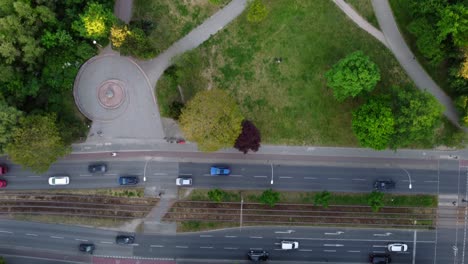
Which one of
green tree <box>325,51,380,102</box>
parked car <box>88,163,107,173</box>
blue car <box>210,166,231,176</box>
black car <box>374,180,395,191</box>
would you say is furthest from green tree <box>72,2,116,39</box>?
black car <box>374,180,395,191</box>

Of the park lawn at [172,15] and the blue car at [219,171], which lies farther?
the park lawn at [172,15]

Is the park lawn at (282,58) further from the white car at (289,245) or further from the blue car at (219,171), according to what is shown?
the white car at (289,245)

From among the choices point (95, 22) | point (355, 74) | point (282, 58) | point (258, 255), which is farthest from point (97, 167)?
point (355, 74)

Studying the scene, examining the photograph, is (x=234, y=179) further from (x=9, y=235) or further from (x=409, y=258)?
(x=9, y=235)

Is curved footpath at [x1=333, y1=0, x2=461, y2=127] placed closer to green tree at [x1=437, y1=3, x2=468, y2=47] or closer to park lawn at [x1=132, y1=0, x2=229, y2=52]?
green tree at [x1=437, y1=3, x2=468, y2=47]

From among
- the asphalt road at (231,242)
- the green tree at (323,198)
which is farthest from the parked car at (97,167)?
the green tree at (323,198)

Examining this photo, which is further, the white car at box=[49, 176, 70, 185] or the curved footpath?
the curved footpath
